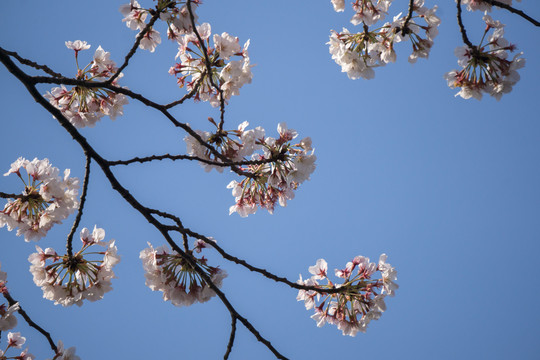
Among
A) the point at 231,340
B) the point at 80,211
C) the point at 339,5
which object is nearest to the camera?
the point at 231,340

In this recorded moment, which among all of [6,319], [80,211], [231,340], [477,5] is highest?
[477,5]

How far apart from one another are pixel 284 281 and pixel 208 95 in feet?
7.68

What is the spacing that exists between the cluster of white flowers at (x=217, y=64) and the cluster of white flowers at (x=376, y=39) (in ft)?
3.68

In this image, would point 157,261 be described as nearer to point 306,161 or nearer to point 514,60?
point 306,161

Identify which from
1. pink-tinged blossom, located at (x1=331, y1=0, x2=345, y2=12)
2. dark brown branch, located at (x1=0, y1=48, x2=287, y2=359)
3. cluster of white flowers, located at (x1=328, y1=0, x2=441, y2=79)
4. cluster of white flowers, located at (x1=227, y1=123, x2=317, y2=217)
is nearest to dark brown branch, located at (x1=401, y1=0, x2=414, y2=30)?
cluster of white flowers, located at (x1=328, y1=0, x2=441, y2=79)

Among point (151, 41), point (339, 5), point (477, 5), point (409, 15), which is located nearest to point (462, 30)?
point (409, 15)

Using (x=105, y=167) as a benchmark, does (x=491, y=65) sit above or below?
above

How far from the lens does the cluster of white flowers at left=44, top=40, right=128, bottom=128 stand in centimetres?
452

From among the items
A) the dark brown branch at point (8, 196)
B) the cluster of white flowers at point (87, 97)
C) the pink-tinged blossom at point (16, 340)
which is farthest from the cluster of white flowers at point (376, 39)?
the pink-tinged blossom at point (16, 340)

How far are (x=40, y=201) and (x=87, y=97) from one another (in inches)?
45.6

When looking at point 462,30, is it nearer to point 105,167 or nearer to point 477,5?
point 477,5

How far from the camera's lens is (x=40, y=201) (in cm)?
411

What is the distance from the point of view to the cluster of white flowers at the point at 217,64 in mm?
4109

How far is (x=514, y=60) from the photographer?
4457 millimetres
